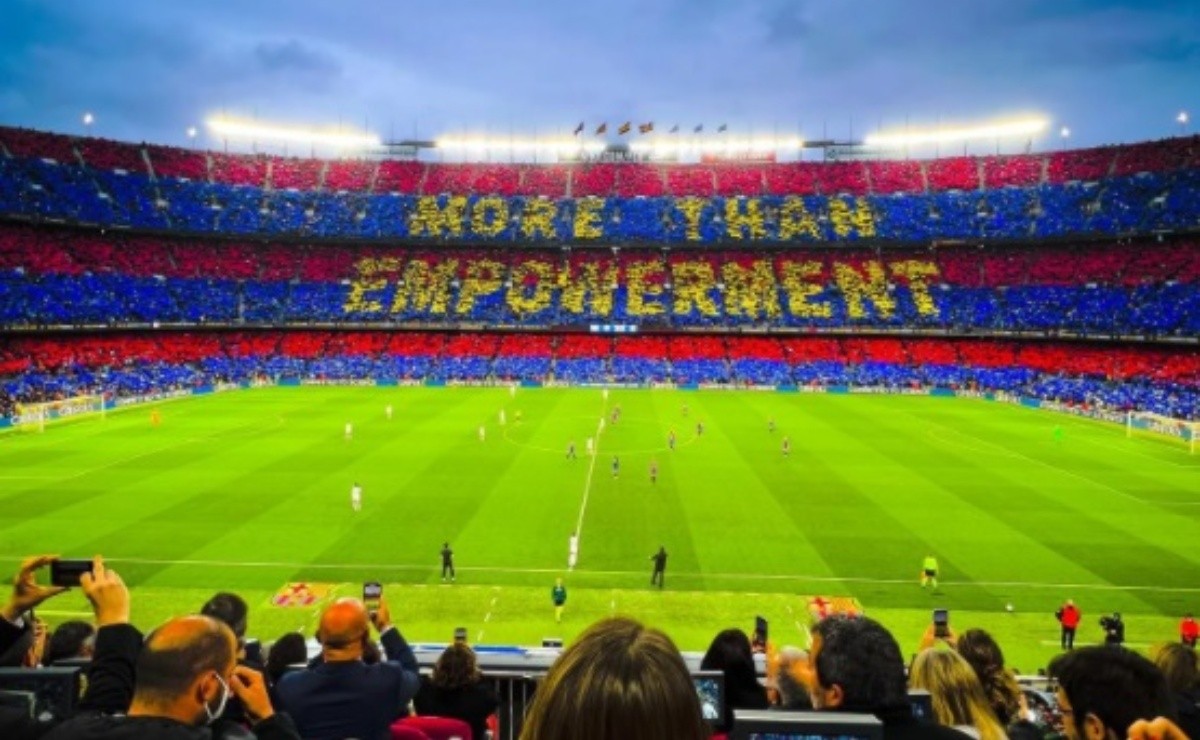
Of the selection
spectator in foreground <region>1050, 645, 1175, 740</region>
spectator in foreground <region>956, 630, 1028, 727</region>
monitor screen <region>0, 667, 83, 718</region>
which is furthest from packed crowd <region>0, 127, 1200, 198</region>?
spectator in foreground <region>1050, 645, 1175, 740</region>

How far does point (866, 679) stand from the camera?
4.32 metres

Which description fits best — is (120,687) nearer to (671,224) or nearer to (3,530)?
(3,530)

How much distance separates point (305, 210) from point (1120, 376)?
87693 millimetres

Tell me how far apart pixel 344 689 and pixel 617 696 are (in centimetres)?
428

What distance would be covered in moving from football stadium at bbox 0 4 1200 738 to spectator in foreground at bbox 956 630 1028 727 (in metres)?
0.22

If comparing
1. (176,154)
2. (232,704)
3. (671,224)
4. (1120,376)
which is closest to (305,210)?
(176,154)

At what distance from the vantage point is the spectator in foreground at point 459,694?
7.57 meters

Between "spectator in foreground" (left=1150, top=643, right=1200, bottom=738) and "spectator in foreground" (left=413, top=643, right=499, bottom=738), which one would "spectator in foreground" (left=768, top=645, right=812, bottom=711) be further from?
"spectator in foreground" (left=1150, top=643, right=1200, bottom=738)

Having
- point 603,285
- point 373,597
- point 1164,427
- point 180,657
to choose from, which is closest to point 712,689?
point 373,597

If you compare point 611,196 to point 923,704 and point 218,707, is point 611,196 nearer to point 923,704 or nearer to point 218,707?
point 923,704

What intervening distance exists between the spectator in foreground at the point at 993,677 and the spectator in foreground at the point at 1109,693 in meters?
3.22

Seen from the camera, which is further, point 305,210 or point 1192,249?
point 305,210

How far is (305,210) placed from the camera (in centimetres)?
9850

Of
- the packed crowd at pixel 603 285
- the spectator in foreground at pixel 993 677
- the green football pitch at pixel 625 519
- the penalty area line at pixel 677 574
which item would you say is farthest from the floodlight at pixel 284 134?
the spectator in foreground at pixel 993 677
